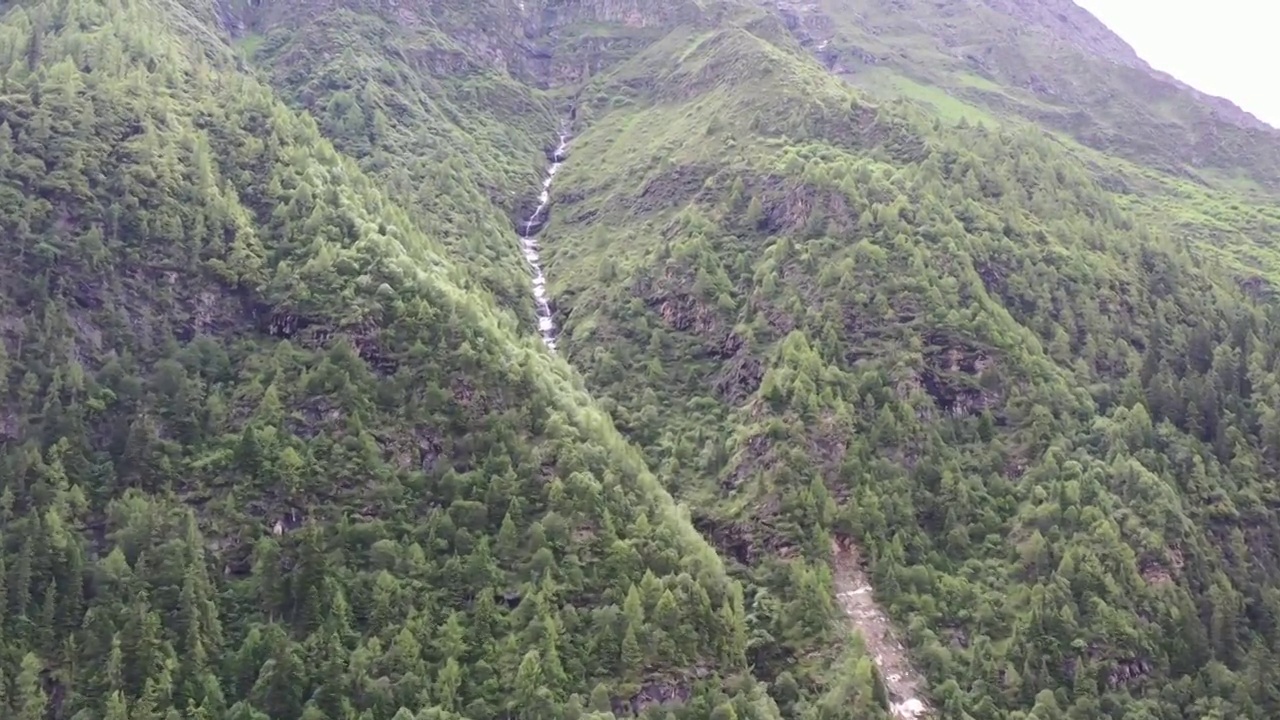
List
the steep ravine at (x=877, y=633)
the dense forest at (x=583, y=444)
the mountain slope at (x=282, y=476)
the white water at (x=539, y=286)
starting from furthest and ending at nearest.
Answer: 1. the white water at (x=539, y=286)
2. the steep ravine at (x=877, y=633)
3. the dense forest at (x=583, y=444)
4. the mountain slope at (x=282, y=476)

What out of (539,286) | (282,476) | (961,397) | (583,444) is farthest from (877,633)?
(539,286)

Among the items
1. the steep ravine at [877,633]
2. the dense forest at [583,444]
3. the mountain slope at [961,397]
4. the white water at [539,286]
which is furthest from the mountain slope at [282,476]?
the white water at [539,286]

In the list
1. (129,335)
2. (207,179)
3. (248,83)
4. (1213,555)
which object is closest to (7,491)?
(129,335)

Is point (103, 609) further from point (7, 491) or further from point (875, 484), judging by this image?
point (875, 484)

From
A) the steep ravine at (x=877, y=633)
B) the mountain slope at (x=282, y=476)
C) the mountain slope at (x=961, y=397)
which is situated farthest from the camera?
the mountain slope at (x=961, y=397)

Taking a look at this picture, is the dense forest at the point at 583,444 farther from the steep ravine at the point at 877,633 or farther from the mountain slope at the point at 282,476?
the steep ravine at the point at 877,633

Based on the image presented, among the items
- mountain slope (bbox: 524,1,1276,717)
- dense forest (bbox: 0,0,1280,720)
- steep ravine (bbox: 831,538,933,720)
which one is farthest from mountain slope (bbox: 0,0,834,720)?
mountain slope (bbox: 524,1,1276,717)

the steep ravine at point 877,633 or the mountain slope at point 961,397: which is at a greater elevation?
the mountain slope at point 961,397
